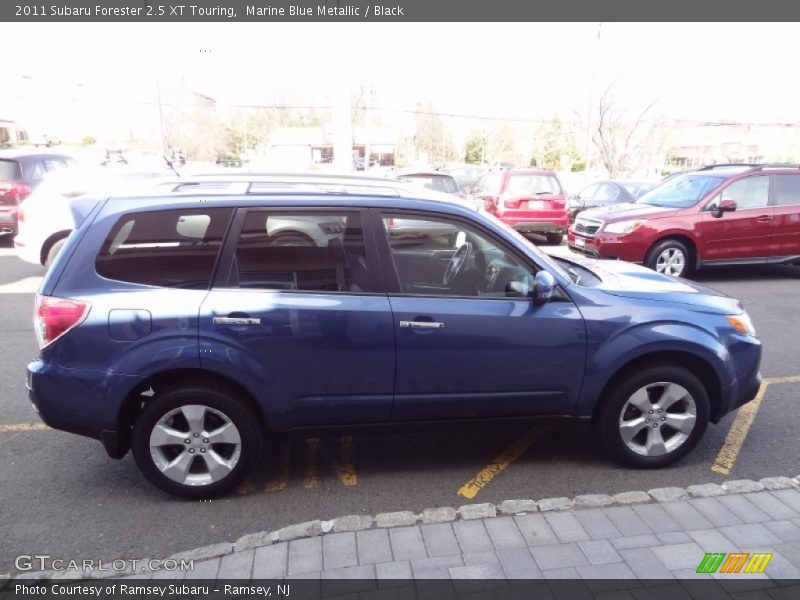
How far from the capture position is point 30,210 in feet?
28.8

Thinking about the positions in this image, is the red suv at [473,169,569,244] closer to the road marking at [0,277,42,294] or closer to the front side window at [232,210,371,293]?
the road marking at [0,277,42,294]

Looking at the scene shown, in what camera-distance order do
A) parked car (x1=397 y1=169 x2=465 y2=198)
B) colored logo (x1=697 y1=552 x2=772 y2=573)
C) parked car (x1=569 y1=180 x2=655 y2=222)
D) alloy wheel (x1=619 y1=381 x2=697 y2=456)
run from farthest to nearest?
1. parked car (x1=569 y1=180 x2=655 y2=222)
2. parked car (x1=397 y1=169 x2=465 y2=198)
3. alloy wheel (x1=619 y1=381 x2=697 y2=456)
4. colored logo (x1=697 y1=552 x2=772 y2=573)

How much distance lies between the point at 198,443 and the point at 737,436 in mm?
3684

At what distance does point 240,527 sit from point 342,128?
10607 millimetres

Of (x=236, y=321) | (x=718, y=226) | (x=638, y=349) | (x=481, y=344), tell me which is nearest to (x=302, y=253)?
(x=236, y=321)

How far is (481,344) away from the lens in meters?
3.27

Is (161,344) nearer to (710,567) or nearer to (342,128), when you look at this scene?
(710,567)

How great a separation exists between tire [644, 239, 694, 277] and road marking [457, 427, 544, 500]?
5841 mm

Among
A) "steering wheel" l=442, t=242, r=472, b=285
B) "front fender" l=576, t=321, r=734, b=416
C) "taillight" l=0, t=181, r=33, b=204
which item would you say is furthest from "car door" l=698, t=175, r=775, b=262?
"taillight" l=0, t=181, r=33, b=204

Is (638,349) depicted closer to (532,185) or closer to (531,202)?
(531,202)

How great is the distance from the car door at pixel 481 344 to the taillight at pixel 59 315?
1.68m

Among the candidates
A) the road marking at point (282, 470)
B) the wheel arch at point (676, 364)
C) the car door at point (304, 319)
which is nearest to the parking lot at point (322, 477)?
the road marking at point (282, 470)

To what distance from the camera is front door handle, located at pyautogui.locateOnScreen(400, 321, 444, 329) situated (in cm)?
319

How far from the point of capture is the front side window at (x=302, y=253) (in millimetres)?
3219
